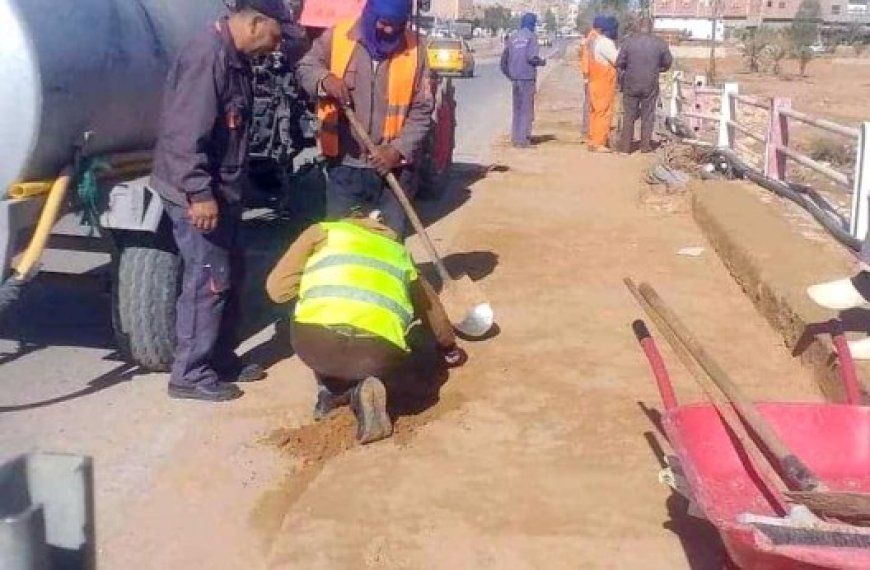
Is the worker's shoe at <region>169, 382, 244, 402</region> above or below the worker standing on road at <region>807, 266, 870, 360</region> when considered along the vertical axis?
below

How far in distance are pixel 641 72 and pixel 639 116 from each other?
85cm

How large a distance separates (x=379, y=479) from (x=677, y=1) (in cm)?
10671

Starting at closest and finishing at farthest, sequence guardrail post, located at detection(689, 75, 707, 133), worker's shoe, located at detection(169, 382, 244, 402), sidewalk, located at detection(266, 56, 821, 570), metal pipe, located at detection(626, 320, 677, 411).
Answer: metal pipe, located at detection(626, 320, 677, 411) → sidewalk, located at detection(266, 56, 821, 570) → worker's shoe, located at detection(169, 382, 244, 402) → guardrail post, located at detection(689, 75, 707, 133)

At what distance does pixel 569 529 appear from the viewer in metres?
4.61

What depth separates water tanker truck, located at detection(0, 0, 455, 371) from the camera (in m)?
5.39

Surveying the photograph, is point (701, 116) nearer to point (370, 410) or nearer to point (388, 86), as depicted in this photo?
point (388, 86)

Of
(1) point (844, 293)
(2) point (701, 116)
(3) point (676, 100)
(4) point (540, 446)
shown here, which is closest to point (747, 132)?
(2) point (701, 116)

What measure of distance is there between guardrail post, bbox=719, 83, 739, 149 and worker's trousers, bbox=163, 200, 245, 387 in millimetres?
9437

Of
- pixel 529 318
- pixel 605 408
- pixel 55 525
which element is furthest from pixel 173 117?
pixel 55 525

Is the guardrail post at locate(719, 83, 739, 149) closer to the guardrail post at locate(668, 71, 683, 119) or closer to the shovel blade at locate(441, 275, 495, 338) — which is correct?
the guardrail post at locate(668, 71, 683, 119)

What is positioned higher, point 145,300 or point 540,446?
point 145,300

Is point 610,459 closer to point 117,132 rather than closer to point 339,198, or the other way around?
point 339,198

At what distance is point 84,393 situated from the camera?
6102mm

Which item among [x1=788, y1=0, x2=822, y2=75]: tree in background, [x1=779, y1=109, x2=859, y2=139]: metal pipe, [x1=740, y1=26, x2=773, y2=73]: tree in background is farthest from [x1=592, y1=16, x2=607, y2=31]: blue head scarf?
[x1=740, y1=26, x2=773, y2=73]: tree in background
